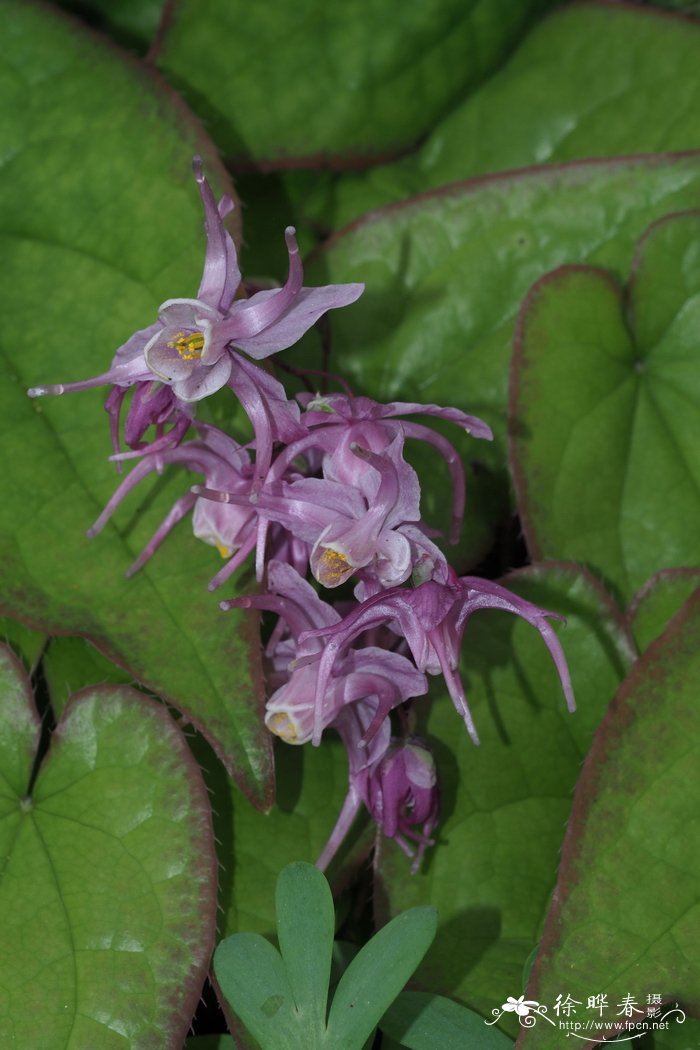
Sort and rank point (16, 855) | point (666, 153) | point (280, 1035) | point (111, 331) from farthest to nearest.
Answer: point (666, 153) → point (111, 331) → point (16, 855) → point (280, 1035)

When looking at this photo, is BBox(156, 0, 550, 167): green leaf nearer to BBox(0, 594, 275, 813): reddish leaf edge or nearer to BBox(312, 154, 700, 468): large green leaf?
BBox(312, 154, 700, 468): large green leaf

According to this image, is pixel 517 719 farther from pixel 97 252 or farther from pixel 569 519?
pixel 97 252

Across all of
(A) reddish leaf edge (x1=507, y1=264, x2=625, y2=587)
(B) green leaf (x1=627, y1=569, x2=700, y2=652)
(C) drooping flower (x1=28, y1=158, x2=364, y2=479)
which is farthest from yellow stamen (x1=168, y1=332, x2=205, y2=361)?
(B) green leaf (x1=627, y1=569, x2=700, y2=652)

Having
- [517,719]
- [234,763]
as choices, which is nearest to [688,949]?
[517,719]

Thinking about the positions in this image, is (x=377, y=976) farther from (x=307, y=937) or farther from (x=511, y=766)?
A: (x=511, y=766)

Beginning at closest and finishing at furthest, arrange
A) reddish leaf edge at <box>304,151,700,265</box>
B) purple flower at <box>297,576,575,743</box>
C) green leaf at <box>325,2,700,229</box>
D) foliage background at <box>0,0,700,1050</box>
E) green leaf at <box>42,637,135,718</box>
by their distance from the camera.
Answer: purple flower at <box>297,576,575,743</box>, foliage background at <box>0,0,700,1050</box>, green leaf at <box>42,637,135,718</box>, reddish leaf edge at <box>304,151,700,265</box>, green leaf at <box>325,2,700,229</box>

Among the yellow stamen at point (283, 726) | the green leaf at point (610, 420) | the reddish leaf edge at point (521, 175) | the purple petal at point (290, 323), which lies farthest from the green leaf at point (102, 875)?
the reddish leaf edge at point (521, 175)
